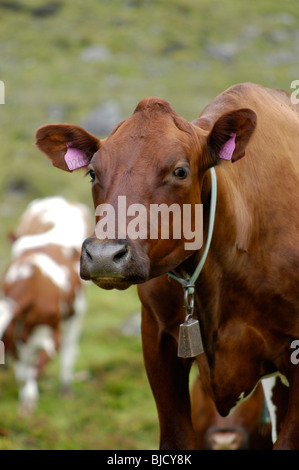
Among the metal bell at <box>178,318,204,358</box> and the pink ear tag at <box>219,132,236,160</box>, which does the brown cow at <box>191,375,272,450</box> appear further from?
the pink ear tag at <box>219,132,236,160</box>

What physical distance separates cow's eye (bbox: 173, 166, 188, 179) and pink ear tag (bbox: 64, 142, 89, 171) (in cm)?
66

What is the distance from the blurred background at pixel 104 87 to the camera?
30.1ft

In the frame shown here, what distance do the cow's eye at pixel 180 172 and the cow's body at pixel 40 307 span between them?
684 cm

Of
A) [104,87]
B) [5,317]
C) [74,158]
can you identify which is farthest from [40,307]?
[104,87]

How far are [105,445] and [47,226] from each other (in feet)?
17.3

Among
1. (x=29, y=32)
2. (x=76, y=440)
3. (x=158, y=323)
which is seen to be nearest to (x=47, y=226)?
(x=76, y=440)

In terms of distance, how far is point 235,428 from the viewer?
6102mm

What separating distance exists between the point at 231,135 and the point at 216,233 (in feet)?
1.65

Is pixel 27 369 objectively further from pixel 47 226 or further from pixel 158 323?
pixel 158 323

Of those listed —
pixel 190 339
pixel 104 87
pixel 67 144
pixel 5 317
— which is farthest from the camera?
pixel 104 87

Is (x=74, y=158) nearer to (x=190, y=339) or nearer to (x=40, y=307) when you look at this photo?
(x=190, y=339)

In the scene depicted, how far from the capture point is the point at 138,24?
135ft

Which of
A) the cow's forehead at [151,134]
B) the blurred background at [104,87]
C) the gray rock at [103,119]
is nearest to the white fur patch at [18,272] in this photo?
the blurred background at [104,87]

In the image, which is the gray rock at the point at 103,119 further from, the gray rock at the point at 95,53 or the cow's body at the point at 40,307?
the cow's body at the point at 40,307
